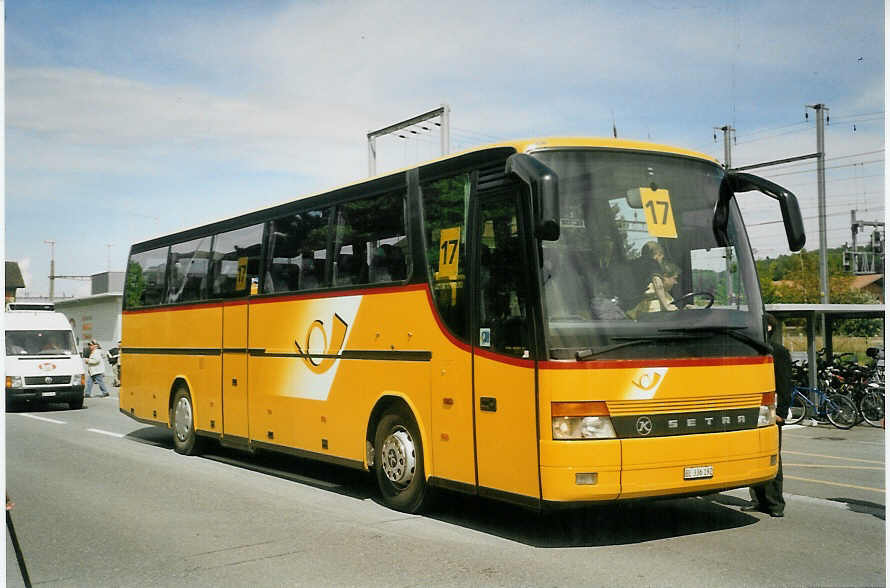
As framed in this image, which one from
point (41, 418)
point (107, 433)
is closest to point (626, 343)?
point (107, 433)

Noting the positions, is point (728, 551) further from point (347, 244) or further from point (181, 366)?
point (181, 366)

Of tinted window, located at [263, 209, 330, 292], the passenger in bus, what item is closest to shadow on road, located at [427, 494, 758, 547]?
the passenger in bus

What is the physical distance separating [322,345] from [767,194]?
5173mm

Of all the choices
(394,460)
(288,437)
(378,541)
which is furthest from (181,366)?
(378,541)

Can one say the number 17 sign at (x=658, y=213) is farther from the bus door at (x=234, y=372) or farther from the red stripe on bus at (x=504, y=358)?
the bus door at (x=234, y=372)

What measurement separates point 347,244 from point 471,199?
2.45 m

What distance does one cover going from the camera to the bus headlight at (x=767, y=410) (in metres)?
8.07

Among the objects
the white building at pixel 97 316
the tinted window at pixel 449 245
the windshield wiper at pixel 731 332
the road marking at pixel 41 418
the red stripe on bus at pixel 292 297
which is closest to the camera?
the windshield wiper at pixel 731 332

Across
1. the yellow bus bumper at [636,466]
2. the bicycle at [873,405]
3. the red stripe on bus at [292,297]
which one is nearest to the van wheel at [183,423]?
the red stripe on bus at [292,297]

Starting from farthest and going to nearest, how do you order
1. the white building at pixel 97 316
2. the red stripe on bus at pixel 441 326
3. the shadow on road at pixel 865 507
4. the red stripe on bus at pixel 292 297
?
the white building at pixel 97 316
the red stripe on bus at pixel 292 297
the shadow on road at pixel 865 507
the red stripe on bus at pixel 441 326

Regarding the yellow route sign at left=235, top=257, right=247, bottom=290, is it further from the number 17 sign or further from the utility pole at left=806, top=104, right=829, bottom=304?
the utility pole at left=806, top=104, right=829, bottom=304

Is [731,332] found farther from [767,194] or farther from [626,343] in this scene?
[767,194]

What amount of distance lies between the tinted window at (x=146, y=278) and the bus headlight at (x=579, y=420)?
398 inches

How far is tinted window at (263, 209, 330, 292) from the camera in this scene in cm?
1109
